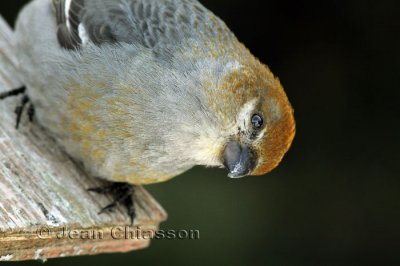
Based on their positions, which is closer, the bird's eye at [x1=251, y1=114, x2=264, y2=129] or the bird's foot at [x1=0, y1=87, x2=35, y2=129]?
the bird's eye at [x1=251, y1=114, x2=264, y2=129]

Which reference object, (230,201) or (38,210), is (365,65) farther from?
(38,210)

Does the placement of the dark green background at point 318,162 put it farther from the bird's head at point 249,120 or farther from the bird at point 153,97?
the bird's head at point 249,120

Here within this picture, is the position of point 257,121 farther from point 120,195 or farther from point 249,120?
point 120,195

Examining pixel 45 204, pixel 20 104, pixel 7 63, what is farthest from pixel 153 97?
pixel 7 63

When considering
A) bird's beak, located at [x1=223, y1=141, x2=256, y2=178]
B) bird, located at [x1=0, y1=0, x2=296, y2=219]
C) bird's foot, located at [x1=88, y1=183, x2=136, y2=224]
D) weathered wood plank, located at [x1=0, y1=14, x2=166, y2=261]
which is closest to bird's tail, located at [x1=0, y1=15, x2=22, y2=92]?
weathered wood plank, located at [x1=0, y1=14, x2=166, y2=261]

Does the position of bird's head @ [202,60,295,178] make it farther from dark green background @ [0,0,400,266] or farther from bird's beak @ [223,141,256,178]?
dark green background @ [0,0,400,266]

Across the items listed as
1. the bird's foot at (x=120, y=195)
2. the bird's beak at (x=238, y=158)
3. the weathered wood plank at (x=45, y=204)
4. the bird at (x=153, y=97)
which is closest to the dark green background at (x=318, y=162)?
the bird's foot at (x=120, y=195)
